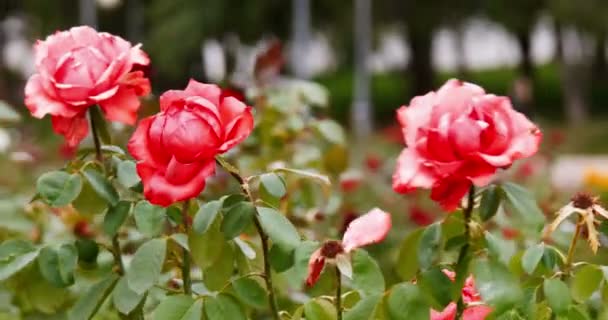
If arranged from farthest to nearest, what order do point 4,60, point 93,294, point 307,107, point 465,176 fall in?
point 4,60 < point 307,107 < point 93,294 < point 465,176

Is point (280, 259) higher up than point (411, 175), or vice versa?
point (411, 175)

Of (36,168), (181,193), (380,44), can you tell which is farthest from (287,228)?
(380,44)

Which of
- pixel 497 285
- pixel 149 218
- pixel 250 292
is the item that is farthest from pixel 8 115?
pixel 497 285

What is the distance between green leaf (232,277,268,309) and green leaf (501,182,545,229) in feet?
0.81

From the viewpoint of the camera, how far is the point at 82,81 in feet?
4.26

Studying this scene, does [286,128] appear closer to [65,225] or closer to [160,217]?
[65,225]

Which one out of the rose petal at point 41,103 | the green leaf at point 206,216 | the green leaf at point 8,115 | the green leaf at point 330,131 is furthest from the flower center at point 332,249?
the green leaf at point 330,131

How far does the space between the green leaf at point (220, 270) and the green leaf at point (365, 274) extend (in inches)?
→ 5.7

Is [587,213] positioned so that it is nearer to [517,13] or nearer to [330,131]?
[330,131]

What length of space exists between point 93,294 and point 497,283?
0.45m

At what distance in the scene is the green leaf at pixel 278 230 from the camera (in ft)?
3.88

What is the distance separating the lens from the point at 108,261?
4.82 ft

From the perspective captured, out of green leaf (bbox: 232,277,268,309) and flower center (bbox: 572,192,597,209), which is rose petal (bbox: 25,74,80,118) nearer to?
green leaf (bbox: 232,277,268,309)

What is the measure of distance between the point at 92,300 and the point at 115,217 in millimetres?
94
